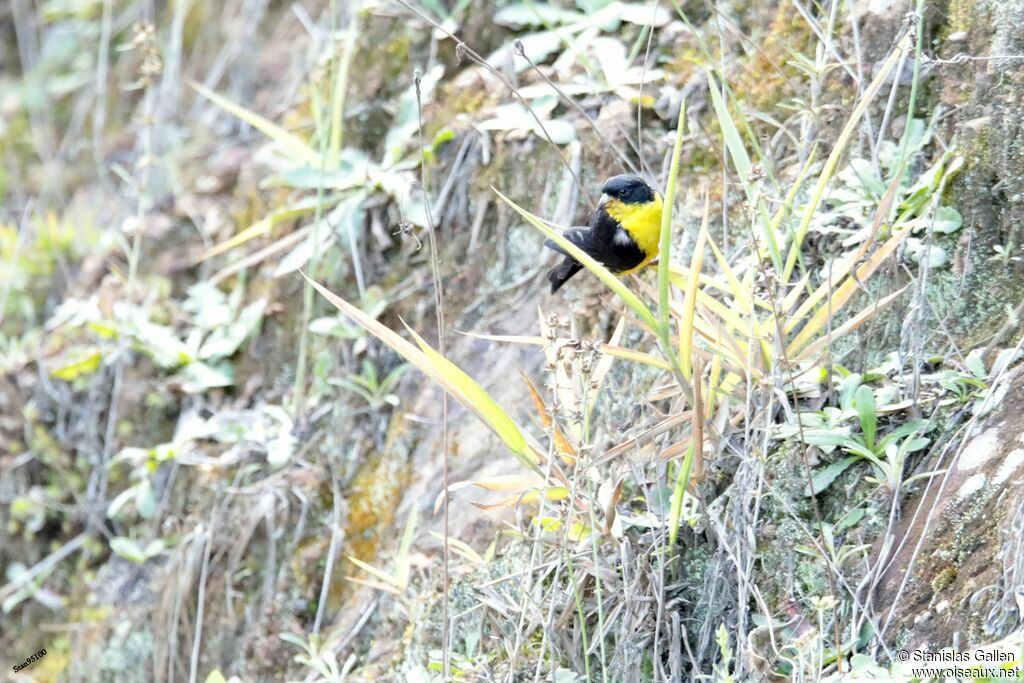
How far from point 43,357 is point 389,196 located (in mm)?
1869

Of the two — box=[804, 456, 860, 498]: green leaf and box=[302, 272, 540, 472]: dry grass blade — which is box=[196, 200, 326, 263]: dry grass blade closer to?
box=[302, 272, 540, 472]: dry grass blade

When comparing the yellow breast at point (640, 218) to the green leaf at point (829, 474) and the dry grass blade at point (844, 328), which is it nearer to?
the dry grass blade at point (844, 328)

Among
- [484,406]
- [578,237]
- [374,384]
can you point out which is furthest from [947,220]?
[374,384]

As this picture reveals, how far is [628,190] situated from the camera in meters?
3.13

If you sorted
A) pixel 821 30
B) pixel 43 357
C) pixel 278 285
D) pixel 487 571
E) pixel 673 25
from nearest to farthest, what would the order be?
pixel 487 571, pixel 821 30, pixel 673 25, pixel 278 285, pixel 43 357

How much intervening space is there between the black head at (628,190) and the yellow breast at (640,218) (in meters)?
0.02

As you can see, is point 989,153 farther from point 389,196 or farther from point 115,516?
point 115,516

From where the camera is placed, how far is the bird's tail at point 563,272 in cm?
317

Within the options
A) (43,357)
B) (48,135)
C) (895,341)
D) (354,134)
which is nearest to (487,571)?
(895,341)

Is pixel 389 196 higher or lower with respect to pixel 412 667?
higher

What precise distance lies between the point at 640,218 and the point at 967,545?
1380 millimetres

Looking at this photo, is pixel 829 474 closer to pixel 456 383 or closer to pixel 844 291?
pixel 844 291

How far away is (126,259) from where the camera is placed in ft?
16.3

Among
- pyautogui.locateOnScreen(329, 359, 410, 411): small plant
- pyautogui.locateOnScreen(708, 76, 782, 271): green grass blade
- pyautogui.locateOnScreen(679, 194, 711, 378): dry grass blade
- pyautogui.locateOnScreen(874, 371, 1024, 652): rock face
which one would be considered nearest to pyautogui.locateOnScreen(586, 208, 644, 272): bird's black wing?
pyautogui.locateOnScreen(708, 76, 782, 271): green grass blade
